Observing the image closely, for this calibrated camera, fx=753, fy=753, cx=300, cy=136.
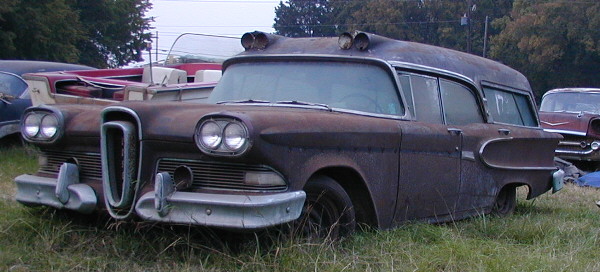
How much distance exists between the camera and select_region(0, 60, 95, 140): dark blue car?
877cm

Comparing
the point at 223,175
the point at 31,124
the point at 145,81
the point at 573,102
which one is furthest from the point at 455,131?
the point at 573,102

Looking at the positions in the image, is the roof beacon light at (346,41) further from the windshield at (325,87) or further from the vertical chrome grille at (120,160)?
the vertical chrome grille at (120,160)

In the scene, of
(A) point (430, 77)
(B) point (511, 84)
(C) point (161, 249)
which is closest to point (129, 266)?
(C) point (161, 249)

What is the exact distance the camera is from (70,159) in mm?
4531

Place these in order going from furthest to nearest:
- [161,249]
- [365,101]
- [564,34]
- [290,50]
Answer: [564,34], [290,50], [365,101], [161,249]

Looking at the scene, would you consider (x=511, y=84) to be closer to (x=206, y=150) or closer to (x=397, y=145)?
(x=397, y=145)

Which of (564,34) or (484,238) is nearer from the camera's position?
(484,238)

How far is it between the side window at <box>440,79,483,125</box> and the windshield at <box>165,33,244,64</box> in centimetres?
536

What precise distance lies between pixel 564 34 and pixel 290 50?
3982 centimetres

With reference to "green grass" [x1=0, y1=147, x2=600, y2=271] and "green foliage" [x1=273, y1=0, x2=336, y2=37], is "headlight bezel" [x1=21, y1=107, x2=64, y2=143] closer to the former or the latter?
"green grass" [x1=0, y1=147, x2=600, y2=271]

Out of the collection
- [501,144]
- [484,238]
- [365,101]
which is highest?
[365,101]

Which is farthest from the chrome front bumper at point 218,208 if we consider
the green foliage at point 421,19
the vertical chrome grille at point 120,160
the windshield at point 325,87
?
the green foliage at point 421,19

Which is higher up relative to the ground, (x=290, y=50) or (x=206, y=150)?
(x=290, y=50)

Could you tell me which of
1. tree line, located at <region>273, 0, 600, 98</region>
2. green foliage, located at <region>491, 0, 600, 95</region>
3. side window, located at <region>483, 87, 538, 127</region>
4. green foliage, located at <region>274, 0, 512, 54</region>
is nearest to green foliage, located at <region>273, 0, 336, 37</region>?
tree line, located at <region>273, 0, 600, 98</region>
